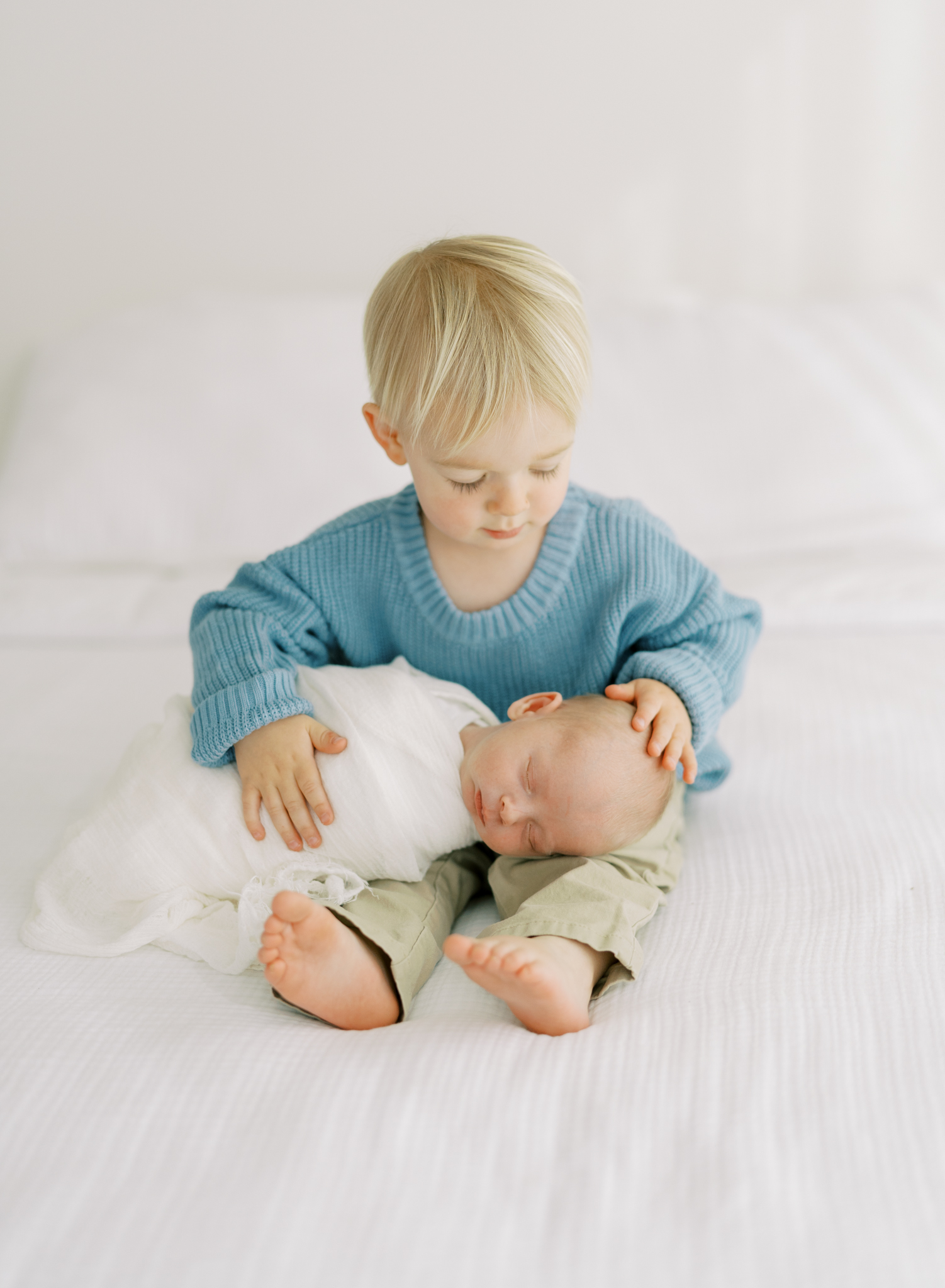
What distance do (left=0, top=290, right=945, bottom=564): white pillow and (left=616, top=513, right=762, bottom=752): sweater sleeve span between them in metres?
0.60

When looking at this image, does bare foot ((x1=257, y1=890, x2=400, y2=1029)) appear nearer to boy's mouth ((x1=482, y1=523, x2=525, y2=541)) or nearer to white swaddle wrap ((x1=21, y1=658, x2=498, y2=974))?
white swaddle wrap ((x1=21, y1=658, x2=498, y2=974))

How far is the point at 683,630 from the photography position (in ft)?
3.45

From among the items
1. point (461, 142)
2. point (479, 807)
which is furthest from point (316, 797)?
point (461, 142)

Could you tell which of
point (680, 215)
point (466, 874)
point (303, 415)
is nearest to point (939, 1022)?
point (466, 874)

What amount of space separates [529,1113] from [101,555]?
4.23ft

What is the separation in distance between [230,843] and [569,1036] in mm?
353

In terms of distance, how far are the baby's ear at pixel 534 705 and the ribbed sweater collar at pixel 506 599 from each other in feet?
0.32

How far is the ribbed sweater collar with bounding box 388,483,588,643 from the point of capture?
104cm

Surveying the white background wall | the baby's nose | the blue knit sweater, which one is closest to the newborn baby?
the baby's nose

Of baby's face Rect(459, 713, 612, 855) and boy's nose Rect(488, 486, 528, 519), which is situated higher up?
boy's nose Rect(488, 486, 528, 519)

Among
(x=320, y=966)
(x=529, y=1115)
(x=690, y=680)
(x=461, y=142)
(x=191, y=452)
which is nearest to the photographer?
(x=529, y=1115)

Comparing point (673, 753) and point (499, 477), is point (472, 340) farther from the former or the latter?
point (673, 753)

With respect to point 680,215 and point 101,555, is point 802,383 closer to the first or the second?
point 680,215

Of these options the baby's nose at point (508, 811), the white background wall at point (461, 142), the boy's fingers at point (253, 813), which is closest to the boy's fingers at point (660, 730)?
the baby's nose at point (508, 811)
